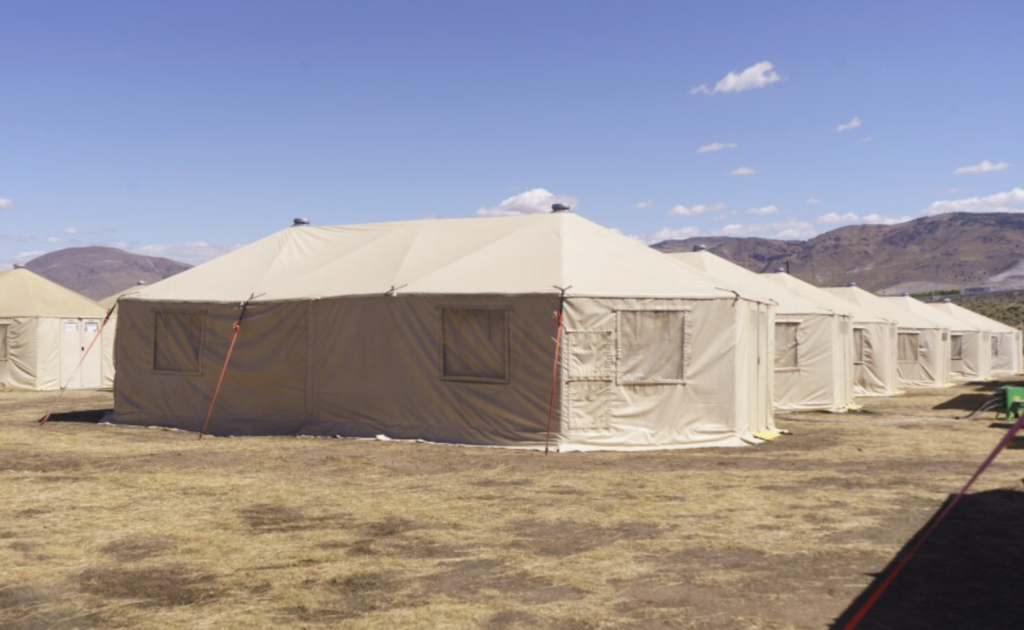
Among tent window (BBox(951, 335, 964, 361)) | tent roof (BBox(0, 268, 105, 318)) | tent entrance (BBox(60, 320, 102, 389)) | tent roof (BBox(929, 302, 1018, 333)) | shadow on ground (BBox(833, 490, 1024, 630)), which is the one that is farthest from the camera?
tent roof (BBox(929, 302, 1018, 333))

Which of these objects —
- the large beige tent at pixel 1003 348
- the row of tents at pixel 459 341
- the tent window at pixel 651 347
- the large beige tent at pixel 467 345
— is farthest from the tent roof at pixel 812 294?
the large beige tent at pixel 1003 348

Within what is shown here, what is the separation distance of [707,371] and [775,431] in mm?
2611

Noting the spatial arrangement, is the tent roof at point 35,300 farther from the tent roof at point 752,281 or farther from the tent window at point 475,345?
the tent roof at point 752,281

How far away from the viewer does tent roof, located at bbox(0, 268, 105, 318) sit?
24128mm

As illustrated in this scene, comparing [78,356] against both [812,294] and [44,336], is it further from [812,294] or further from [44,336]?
[812,294]

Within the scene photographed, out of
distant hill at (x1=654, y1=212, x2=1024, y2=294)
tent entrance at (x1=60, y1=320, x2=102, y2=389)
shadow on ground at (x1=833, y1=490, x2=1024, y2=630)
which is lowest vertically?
shadow on ground at (x1=833, y1=490, x2=1024, y2=630)

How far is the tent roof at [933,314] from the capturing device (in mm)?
30516

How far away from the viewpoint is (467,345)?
40.8 feet

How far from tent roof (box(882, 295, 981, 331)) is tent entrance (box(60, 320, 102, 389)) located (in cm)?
2568

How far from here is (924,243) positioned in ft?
618

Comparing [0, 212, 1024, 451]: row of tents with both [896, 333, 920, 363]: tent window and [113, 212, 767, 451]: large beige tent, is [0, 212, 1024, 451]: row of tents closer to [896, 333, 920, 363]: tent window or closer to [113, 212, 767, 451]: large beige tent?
[113, 212, 767, 451]: large beige tent

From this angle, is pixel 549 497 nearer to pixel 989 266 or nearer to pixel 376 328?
pixel 376 328

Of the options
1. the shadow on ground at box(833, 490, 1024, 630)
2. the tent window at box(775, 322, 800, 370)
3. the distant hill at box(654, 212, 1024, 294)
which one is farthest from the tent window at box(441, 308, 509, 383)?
the distant hill at box(654, 212, 1024, 294)

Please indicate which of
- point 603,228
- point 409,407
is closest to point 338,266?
point 409,407
